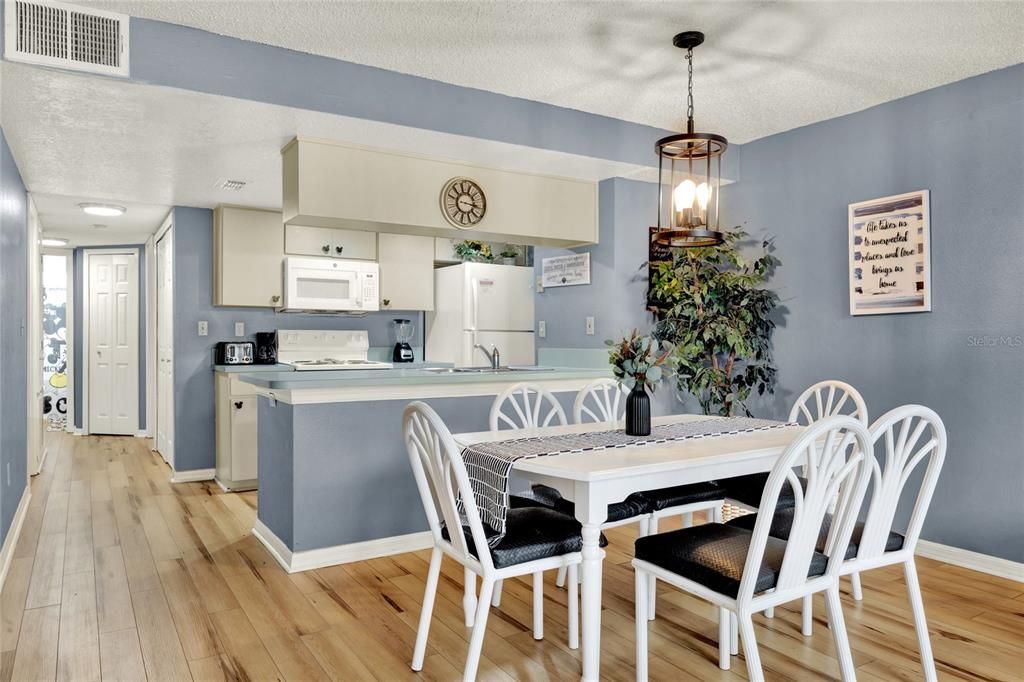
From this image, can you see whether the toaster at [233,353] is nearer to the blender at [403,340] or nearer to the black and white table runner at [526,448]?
the blender at [403,340]

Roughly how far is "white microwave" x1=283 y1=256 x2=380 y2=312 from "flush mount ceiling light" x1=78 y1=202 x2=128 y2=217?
1.37 m

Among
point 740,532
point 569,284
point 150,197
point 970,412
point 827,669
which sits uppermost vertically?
point 150,197

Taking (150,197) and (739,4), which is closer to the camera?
(739,4)

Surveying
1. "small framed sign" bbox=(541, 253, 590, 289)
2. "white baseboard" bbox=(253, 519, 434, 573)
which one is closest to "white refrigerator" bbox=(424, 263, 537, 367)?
"small framed sign" bbox=(541, 253, 590, 289)

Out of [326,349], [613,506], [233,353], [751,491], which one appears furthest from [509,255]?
[613,506]

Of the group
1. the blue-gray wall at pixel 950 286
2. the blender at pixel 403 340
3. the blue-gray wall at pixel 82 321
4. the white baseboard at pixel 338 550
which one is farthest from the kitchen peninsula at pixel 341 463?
the blue-gray wall at pixel 82 321

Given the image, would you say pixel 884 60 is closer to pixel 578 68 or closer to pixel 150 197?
pixel 578 68

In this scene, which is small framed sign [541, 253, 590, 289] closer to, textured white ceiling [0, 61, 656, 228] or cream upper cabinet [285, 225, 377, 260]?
textured white ceiling [0, 61, 656, 228]

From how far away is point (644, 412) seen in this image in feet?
8.57

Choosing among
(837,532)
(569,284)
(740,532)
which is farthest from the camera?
(569,284)

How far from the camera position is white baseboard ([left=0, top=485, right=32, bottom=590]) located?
10.2 feet

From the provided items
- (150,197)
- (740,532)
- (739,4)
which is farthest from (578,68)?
(150,197)

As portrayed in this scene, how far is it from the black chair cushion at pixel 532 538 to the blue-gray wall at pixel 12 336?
2353 millimetres

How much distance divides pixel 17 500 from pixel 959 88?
203 inches
